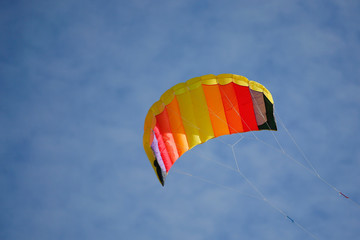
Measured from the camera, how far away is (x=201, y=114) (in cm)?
1153

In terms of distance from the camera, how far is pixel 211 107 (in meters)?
11.5

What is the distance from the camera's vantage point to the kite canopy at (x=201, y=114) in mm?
10984

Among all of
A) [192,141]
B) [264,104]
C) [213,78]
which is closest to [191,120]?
[192,141]

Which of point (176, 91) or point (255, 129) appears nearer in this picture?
point (176, 91)

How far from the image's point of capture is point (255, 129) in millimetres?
11844

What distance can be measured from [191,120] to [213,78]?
131cm

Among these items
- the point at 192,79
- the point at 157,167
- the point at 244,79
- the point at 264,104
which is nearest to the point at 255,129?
the point at 264,104

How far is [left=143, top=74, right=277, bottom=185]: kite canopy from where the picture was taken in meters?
11.0

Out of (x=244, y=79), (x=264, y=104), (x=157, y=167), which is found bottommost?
(x=157, y=167)

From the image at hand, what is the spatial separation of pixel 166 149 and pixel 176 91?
1.58 metres

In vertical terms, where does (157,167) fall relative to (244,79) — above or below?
below

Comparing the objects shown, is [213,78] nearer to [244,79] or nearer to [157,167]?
[244,79]

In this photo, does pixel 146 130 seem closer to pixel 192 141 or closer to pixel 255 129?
pixel 192 141

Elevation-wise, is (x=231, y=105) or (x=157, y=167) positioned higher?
(x=231, y=105)
